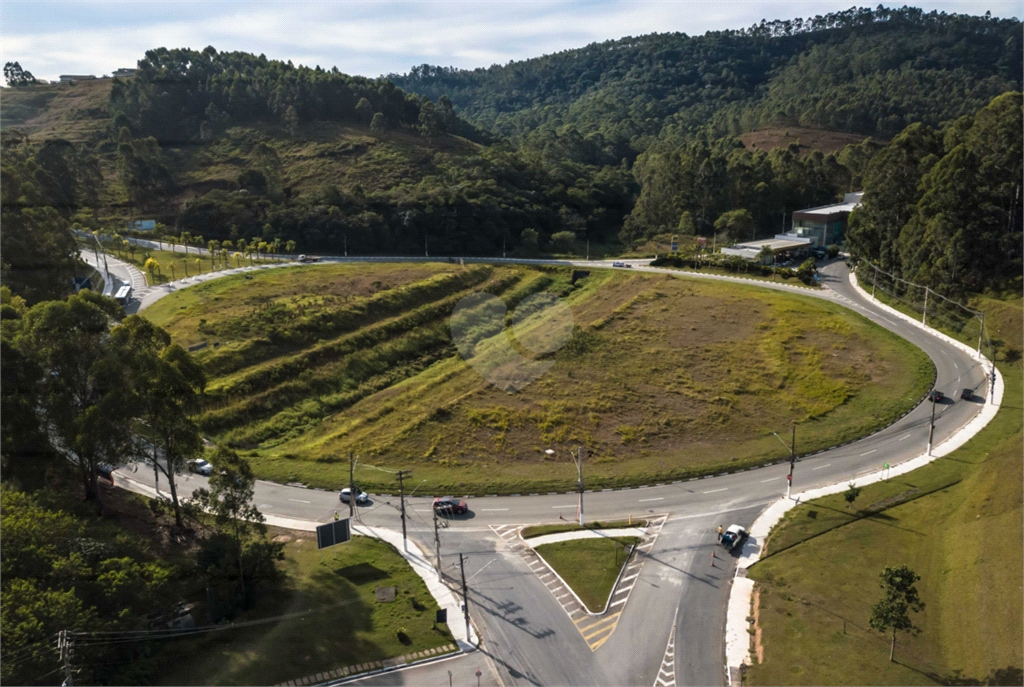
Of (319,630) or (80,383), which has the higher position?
(80,383)

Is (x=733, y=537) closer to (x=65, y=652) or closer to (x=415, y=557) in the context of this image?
(x=415, y=557)

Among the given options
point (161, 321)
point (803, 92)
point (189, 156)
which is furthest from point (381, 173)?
point (803, 92)

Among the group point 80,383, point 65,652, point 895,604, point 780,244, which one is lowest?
point 895,604

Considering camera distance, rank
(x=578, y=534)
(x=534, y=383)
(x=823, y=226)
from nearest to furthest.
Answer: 1. (x=578, y=534)
2. (x=534, y=383)
3. (x=823, y=226)

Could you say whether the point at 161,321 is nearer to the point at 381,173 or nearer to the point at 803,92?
the point at 381,173

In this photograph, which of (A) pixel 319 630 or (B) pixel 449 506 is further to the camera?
(B) pixel 449 506

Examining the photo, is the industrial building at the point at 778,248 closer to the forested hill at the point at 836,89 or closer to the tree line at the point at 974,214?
the tree line at the point at 974,214

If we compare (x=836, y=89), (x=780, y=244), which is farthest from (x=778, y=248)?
(x=836, y=89)

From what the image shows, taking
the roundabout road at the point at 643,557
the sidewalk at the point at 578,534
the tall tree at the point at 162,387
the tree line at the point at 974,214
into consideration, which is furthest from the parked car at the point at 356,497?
the tree line at the point at 974,214
